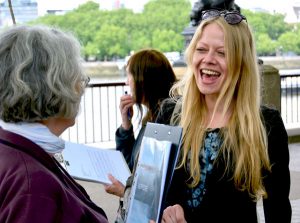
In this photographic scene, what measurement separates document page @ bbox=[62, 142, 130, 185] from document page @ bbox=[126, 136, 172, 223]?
549mm

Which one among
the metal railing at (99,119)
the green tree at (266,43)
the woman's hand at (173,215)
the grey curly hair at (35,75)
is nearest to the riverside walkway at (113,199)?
the metal railing at (99,119)

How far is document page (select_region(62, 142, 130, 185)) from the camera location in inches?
108

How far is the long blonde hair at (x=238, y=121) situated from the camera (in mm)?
2625

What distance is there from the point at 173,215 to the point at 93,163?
0.52 meters

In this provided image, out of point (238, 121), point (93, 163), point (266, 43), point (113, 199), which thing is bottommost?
point (266, 43)

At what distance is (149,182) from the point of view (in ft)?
6.98

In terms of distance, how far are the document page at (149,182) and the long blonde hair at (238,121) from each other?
17.9 inches

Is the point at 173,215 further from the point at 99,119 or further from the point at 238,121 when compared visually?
the point at 99,119

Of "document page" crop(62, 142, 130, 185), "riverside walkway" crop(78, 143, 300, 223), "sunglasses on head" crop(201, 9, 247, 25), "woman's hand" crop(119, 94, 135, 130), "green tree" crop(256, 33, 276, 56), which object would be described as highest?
"sunglasses on head" crop(201, 9, 247, 25)

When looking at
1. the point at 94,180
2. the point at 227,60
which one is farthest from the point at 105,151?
the point at 227,60

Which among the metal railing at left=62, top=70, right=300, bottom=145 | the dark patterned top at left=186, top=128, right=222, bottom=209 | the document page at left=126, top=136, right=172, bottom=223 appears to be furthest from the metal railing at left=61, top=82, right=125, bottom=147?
the document page at left=126, top=136, right=172, bottom=223

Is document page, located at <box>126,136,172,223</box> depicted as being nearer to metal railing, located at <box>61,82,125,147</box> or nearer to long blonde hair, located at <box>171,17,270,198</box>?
long blonde hair, located at <box>171,17,270,198</box>

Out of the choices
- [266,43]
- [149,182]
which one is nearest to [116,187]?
[149,182]

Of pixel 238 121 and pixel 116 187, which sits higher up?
pixel 238 121
